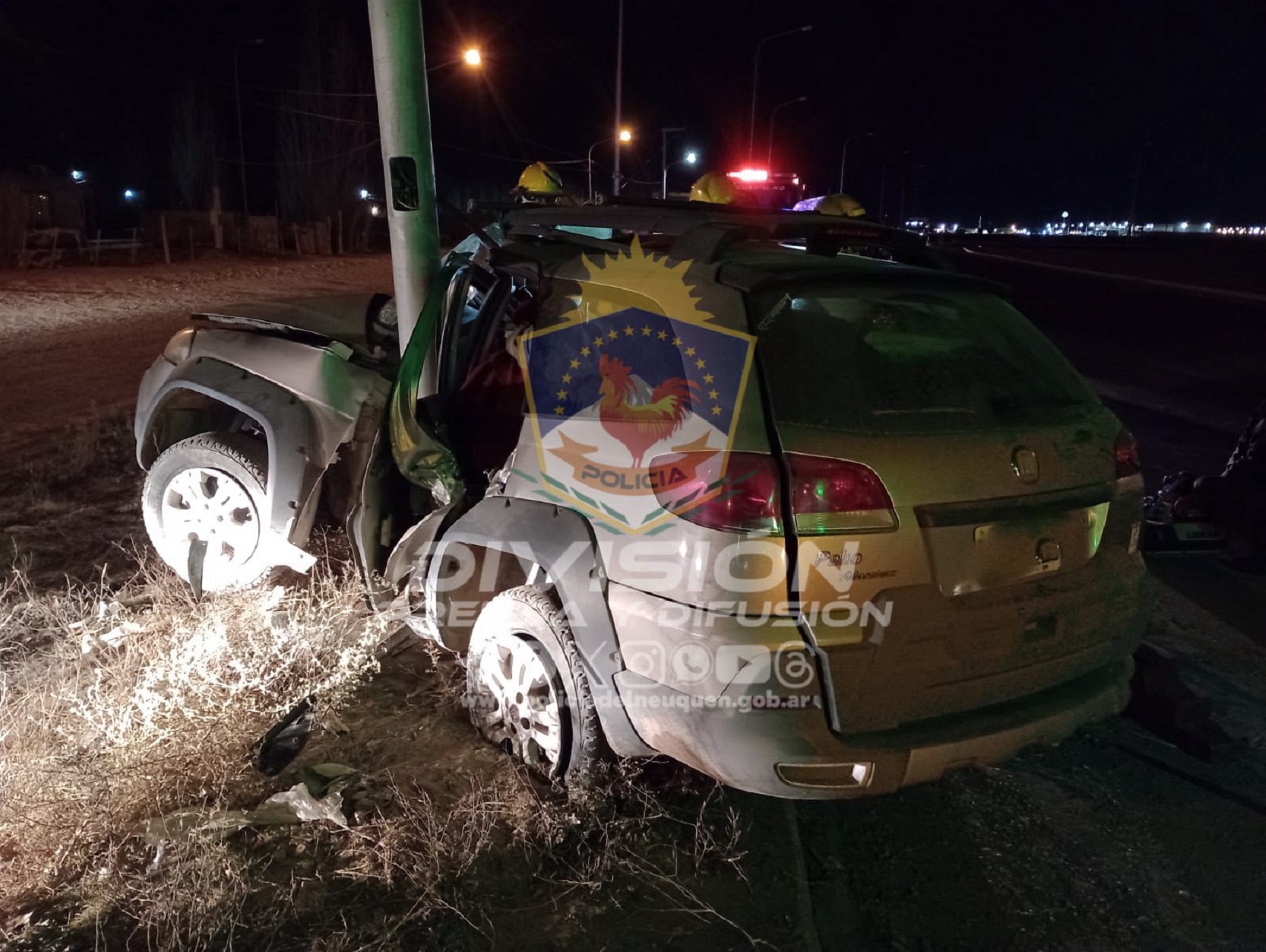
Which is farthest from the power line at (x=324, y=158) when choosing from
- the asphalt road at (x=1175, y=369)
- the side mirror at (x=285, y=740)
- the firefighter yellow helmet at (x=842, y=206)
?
the side mirror at (x=285, y=740)

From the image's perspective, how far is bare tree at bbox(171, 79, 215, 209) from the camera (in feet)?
131

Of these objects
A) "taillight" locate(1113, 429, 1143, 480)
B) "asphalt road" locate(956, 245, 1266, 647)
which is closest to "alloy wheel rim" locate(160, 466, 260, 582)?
"asphalt road" locate(956, 245, 1266, 647)

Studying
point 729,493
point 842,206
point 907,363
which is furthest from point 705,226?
point 842,206

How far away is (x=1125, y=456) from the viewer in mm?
3029

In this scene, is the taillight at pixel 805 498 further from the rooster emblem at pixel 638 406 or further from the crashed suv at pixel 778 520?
the rooster emblem at pixel 638 406

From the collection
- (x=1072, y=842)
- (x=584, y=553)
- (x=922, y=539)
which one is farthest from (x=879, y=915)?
(x=584, y=553)

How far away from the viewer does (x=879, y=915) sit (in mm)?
2693

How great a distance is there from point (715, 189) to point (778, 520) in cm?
868

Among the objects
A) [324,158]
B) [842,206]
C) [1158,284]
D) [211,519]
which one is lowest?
[1158,284]

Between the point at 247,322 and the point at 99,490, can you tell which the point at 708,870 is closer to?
the point at 247,322

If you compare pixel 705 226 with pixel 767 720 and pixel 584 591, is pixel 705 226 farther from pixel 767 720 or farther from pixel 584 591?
pixel 767 720

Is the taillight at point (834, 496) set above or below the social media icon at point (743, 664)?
above

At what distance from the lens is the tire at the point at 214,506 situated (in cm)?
436

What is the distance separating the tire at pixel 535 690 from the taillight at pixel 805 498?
77 cm
